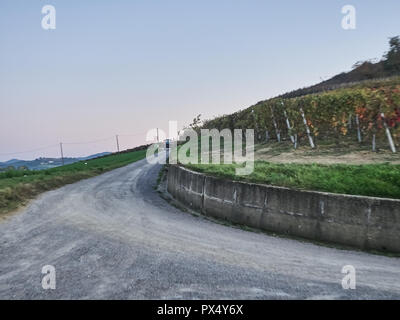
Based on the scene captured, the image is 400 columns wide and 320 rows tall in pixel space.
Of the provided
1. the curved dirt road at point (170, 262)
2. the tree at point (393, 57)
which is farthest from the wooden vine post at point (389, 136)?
the tree at point (393, 57)

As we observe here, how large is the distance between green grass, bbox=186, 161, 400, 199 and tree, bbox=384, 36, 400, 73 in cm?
4485

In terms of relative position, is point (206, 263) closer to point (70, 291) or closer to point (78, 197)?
point (70, 291)

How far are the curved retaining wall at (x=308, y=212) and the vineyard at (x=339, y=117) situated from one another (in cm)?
916

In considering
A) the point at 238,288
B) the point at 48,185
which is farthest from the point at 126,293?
the point at 48,185

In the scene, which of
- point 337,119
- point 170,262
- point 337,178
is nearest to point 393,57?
point 337,119

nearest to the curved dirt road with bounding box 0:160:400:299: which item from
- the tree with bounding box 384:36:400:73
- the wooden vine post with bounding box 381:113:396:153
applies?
the wooden vine post with bounding box 381:113:396:153

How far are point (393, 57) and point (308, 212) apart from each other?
165 feet

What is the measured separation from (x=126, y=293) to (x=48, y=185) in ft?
54.9

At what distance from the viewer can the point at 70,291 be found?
5.27 meters

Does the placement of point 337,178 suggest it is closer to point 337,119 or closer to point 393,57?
point 337,119

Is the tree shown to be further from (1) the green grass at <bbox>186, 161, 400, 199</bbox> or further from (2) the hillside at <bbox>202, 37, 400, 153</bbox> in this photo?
(1) the green grass at <bbox>186, 161, 400, 199</bbox>

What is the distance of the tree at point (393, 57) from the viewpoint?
46078 millimetres

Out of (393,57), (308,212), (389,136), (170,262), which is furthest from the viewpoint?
(393,57)

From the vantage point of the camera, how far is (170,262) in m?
6.54
